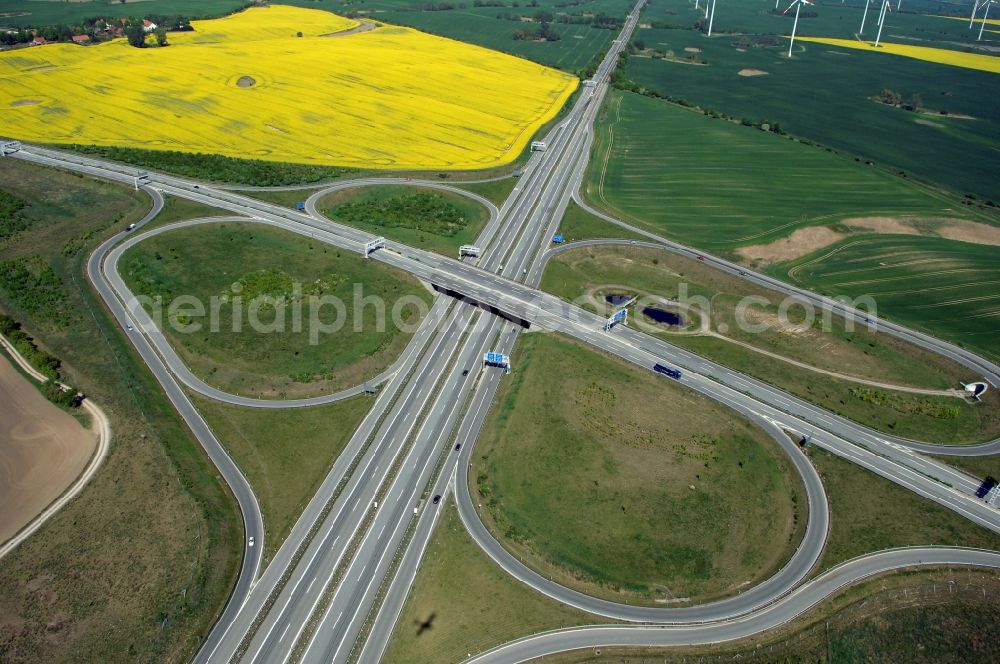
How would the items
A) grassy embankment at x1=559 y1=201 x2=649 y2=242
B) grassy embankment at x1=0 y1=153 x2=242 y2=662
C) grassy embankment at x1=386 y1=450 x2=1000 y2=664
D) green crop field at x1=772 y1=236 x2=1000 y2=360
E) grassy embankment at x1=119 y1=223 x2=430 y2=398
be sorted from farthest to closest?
grassy embankment at x1=559 y1=201 x2=649 y2=242, green crop field at x1=772 y1=236 x2=1000 y2=360, grassy embankment at x1=119 y1=223 x2=430 y2=398, grassy embankment at x1=386 y1=450 x2=1000 y2=664, grassy embankment at x1=0 y1=153 x2=242 y2=662

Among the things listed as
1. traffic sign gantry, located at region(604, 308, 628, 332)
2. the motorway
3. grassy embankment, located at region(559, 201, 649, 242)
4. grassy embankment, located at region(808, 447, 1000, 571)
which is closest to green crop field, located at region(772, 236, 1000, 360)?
the motorway

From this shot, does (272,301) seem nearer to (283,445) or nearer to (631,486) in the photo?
(283,445)

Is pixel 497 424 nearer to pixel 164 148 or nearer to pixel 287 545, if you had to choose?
pixel 287 545

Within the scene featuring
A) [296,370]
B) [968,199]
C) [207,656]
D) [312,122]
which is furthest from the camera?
[312,122]

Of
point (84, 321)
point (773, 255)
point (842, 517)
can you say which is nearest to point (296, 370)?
point (84, 321)

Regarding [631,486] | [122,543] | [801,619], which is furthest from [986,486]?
[122,543]

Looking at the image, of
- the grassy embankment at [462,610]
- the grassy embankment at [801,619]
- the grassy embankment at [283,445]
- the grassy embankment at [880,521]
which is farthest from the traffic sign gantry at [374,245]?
the grassy embankment at [880,521]

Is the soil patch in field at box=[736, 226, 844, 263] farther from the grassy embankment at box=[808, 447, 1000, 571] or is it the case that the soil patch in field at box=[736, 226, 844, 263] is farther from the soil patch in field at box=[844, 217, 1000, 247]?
the grassy embankment at box=[808, 447, 1000, 571]
